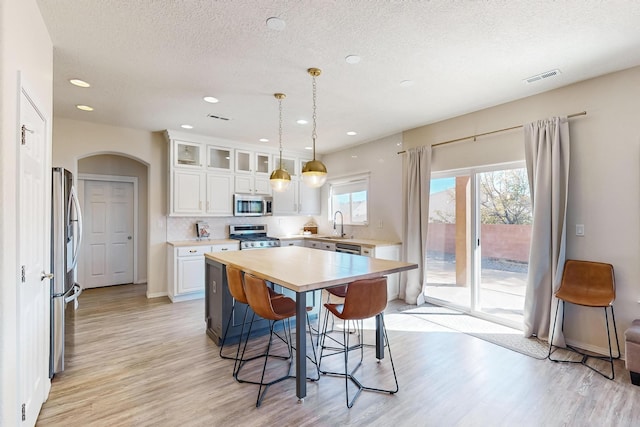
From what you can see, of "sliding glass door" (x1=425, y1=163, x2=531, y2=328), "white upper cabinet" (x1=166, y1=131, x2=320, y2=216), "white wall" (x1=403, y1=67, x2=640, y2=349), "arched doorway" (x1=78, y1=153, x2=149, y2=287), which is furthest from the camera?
"arched doorway" (x1=78, y1=153, x2=149, y2=287)

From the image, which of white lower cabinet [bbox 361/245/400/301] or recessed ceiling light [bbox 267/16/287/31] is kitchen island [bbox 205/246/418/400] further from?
recessed ceiling light [bbox 267/16/287/31]

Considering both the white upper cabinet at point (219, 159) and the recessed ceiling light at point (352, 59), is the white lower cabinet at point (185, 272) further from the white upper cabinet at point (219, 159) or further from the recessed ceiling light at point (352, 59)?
the recessed ceiling light at point (352, 59)

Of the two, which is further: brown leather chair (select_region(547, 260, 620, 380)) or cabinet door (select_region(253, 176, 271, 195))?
cabinet door (select_region(253, 176, 271, 195))

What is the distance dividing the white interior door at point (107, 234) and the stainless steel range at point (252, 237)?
2093 mm

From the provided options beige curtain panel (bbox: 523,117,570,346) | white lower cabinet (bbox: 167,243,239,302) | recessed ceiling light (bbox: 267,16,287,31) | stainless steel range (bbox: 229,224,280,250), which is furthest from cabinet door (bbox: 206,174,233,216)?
beige curtain panel (bbox: 523,117,570,346)

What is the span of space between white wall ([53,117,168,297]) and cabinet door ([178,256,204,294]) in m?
0.57

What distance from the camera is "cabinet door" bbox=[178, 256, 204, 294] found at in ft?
15.7

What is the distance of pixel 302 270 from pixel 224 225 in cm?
366

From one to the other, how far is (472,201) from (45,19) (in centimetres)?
454

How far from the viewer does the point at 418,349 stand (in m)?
3.11

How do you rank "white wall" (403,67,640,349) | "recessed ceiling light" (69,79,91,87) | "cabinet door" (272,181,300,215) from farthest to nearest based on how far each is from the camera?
"cabinet door" (272,181,300,215), "recessed ceiling light" (69,79,91,87), "white wall" (403,67,640,349)

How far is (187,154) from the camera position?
5145mm

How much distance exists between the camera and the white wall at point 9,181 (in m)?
1.41

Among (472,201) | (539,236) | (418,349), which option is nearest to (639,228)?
(539,236)
